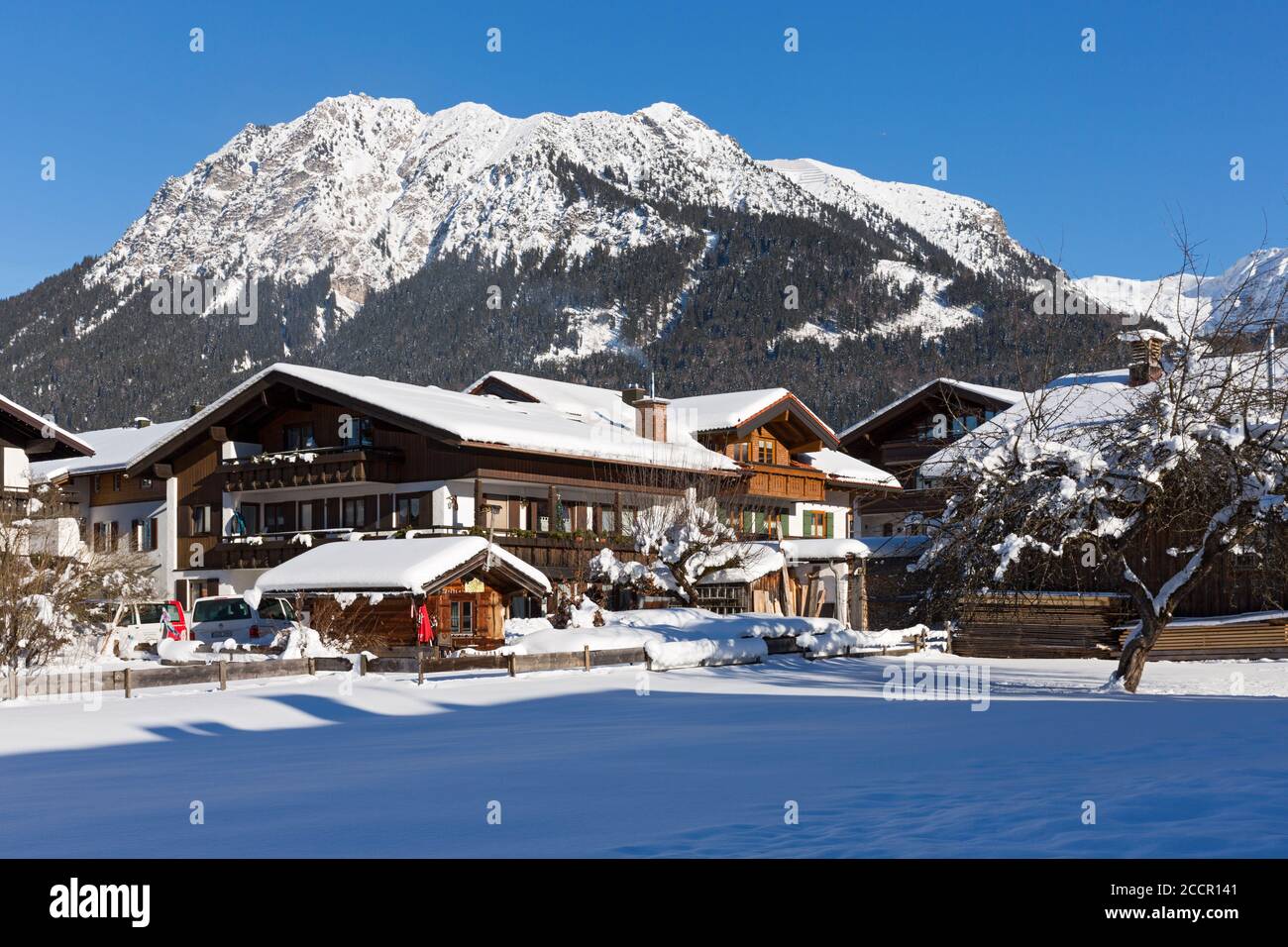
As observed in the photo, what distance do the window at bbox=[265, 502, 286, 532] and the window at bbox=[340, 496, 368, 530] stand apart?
3.02 meters

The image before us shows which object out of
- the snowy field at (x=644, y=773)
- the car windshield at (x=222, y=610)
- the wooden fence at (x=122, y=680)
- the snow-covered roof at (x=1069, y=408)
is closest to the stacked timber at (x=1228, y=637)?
the snow-covered roof at (x=1069, y=408)

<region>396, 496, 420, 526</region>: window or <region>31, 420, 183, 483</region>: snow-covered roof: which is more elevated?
<region>31, 420, 183, 483</region>: snow-covered roof

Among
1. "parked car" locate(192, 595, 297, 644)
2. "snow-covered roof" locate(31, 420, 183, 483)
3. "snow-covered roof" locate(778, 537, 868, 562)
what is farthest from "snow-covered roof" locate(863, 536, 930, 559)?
"snow-covered roof" locate(31, 420, 183, 483)

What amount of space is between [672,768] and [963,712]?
8.04m

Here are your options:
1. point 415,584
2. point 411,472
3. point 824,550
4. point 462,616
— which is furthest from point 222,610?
point 824,550

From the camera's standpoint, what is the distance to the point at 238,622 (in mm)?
42125

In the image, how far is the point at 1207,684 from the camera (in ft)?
94.4

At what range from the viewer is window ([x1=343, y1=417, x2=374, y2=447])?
164ft

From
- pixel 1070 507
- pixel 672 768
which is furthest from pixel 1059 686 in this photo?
pixel 672 768

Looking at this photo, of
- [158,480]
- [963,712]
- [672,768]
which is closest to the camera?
[672,768]

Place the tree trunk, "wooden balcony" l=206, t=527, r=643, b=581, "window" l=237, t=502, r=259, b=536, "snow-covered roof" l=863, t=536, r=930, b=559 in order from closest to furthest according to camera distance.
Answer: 1. the tree trunk
2. "wooden balcony" l=206, t=527, r=643, b=581
3. "snow-covered roof" l=863, t=536, r=930, b=559
4. "window" l=237, t=502, r=259, b=536

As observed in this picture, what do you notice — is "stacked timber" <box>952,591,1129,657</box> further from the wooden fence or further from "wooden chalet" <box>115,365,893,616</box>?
the wooden fence

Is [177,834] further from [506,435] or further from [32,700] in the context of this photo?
[506,435]
